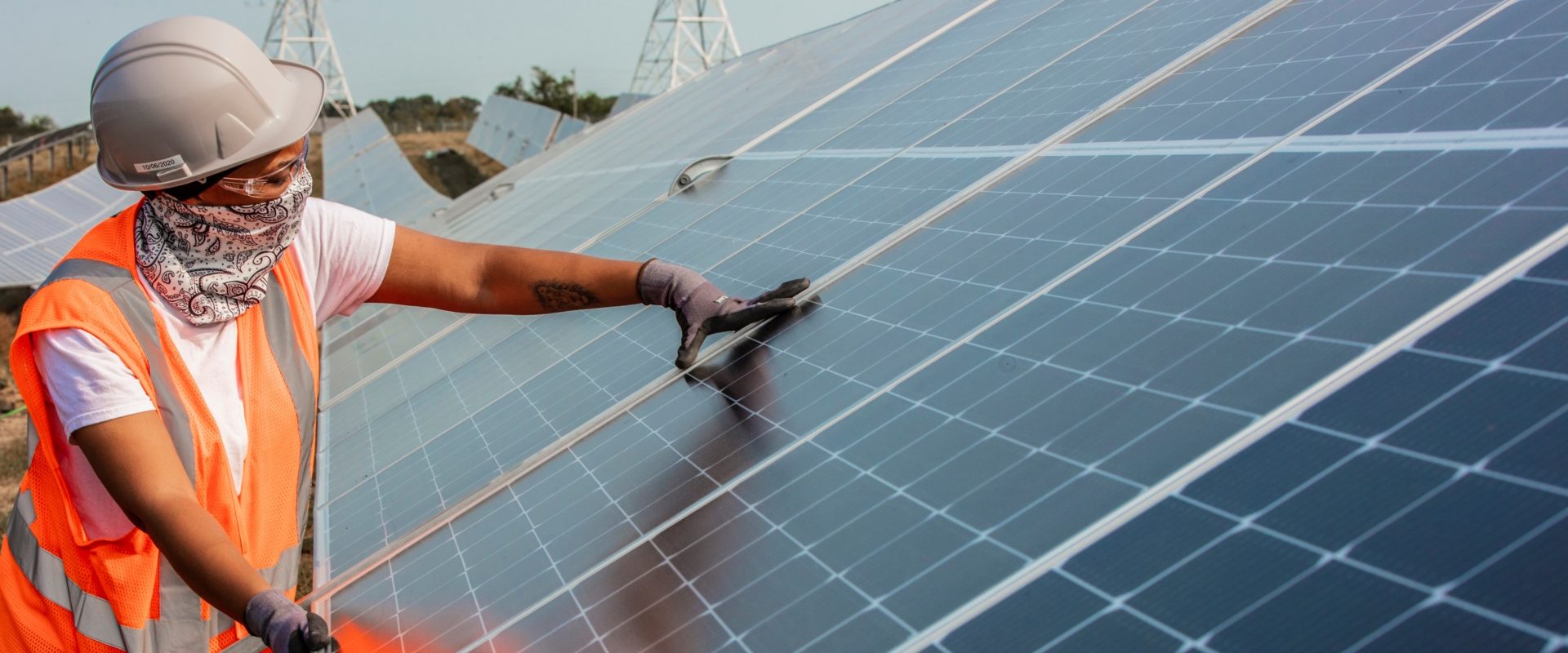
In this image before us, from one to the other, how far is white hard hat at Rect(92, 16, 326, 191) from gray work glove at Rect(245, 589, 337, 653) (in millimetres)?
1119

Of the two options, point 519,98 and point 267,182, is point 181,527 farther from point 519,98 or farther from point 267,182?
point 519,98

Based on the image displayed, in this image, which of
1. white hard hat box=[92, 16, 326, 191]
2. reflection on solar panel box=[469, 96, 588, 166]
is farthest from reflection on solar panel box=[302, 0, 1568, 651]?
reflection on solar panel box=[469, 96, 588, 166]

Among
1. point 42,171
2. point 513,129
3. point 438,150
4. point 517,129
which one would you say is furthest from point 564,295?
point 438,150

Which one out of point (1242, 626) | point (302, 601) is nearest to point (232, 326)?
point (302, 601)

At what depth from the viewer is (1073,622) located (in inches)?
75.2

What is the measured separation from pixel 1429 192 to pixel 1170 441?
0.90 m

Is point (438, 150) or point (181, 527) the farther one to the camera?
point (438, 150)

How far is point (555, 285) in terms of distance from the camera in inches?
146

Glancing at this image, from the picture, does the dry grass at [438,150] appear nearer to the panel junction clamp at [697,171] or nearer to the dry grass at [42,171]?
the dry grass at [42,171]

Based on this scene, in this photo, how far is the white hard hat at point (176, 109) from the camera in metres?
3.08

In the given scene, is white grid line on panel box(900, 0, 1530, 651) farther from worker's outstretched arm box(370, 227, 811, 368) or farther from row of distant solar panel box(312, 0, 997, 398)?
row of distant solar panel box(312, 0, 997, 398)

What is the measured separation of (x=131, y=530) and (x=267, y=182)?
3.24ft

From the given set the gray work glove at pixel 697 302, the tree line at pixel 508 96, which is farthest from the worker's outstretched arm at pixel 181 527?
the tree line at pixel 508 96

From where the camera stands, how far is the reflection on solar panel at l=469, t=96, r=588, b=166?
23547 mm
